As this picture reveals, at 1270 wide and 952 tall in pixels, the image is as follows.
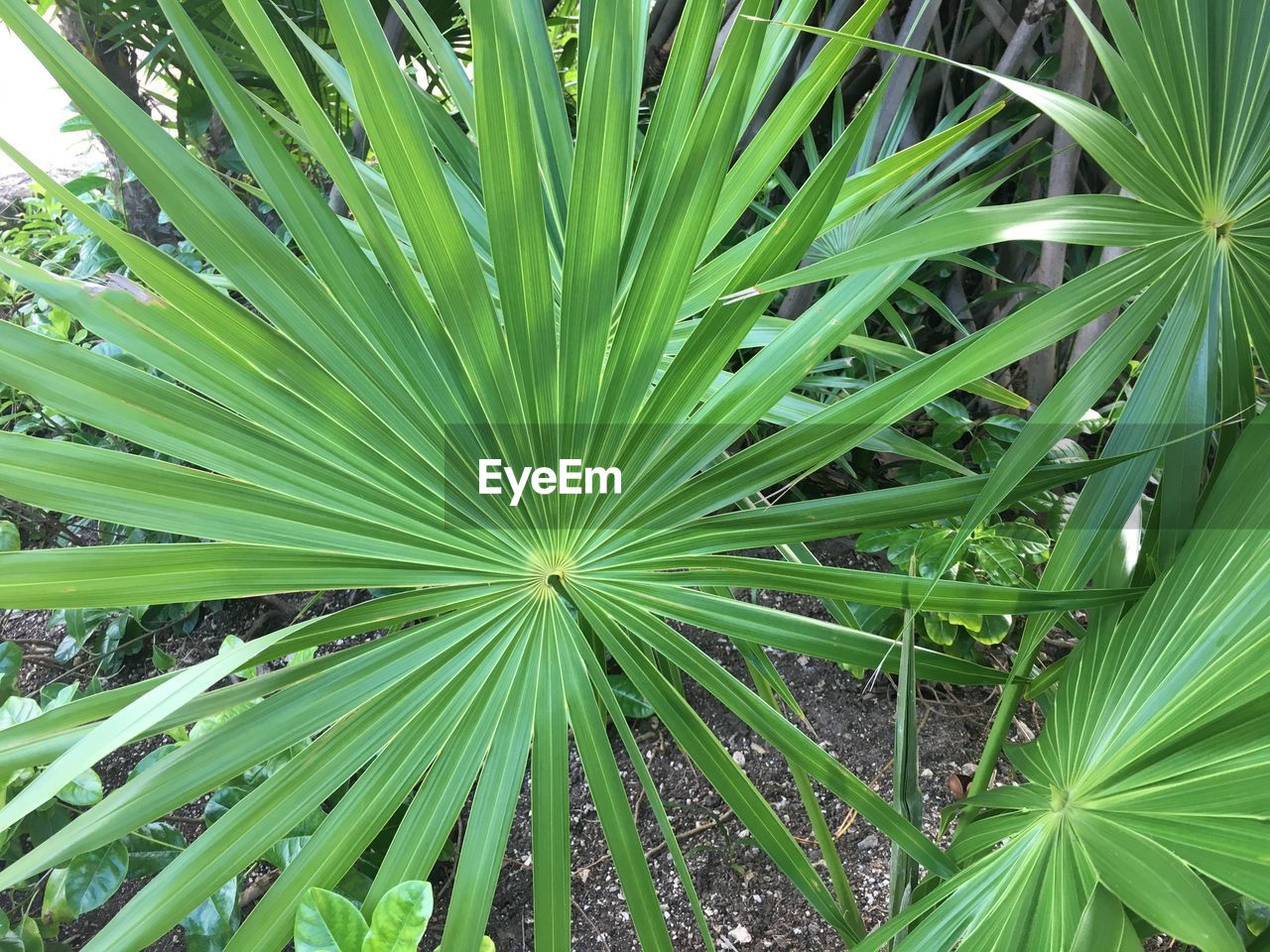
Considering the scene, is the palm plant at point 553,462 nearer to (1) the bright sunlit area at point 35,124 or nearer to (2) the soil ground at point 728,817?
(2) the soil ground at point 728,817

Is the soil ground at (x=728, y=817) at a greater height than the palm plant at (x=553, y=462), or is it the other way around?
the palm plant at (x=553, y=462)

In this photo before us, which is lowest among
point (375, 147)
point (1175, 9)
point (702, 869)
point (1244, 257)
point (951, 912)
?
point (702, 869)

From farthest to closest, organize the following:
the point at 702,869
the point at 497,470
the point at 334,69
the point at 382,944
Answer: the point at 702,869, the point at 334,69, the point at 497,470, the point at 382,944

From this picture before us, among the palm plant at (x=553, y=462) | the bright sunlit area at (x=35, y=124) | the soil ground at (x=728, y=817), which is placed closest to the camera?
the palm plant at (x=553, y=462)

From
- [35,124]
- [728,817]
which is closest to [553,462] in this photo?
[728,817]

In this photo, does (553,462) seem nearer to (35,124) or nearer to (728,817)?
(728,817)

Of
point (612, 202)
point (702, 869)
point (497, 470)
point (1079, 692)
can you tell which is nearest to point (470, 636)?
point (497, 470)

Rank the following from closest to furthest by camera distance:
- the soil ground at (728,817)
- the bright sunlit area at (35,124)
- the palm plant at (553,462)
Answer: the palm plant at (553,462), the soil ground at (728,817), the bright sunlit area at (35,124)

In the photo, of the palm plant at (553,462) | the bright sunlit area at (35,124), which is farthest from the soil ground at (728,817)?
the bright sunlit area at (35,124)

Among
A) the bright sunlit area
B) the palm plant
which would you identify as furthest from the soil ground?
the bright sunlit area

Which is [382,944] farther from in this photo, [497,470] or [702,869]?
[702,869]
